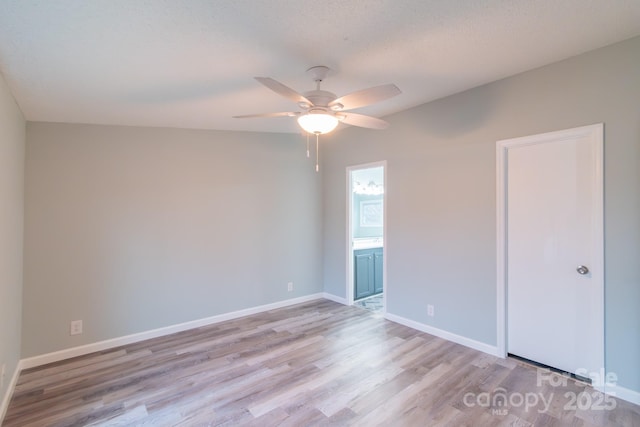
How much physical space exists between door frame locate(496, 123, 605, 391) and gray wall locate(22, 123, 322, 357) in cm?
264

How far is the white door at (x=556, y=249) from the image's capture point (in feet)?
7.91

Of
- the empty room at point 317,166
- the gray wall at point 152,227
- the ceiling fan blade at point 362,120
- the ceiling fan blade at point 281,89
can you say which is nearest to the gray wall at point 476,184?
the empty room at point 317,166

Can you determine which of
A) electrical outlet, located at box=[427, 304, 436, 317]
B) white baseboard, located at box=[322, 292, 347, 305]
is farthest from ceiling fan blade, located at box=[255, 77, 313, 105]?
white baseboard, located at box=[322, 292, 347, 305]

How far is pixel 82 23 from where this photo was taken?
63.1 inches

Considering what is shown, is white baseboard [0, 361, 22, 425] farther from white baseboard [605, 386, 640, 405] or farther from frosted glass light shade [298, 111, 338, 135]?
white baseboard [605, 386, 640, 405]

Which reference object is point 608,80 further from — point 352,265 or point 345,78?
point 352,265

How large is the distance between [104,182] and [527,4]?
380 cm

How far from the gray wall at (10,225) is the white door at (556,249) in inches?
159

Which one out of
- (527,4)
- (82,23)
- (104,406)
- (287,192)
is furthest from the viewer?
(287,192)

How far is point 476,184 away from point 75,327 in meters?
4.24

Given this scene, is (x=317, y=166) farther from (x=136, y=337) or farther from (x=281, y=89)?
(x=136, y=337)

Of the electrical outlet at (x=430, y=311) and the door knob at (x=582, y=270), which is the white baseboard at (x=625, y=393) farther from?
the electrical outlet at (x=430, y=311)

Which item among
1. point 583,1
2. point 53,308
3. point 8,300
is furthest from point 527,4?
point 53,308

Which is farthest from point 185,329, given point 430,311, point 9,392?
point 430,311
